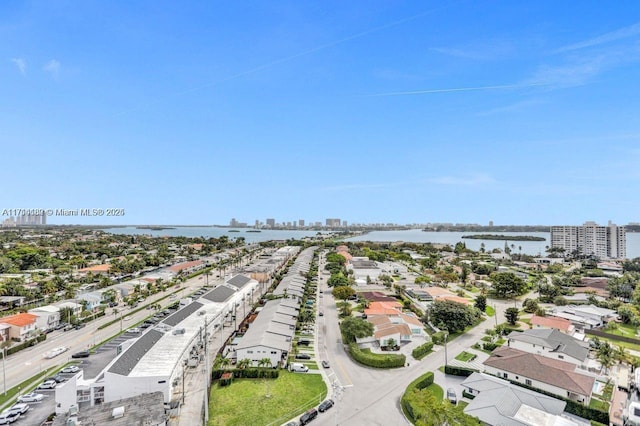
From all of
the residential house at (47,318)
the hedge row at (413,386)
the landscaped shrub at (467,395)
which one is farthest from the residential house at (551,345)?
the residential house at (47,318)

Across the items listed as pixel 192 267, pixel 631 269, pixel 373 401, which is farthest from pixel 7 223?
A: pixel 631 269

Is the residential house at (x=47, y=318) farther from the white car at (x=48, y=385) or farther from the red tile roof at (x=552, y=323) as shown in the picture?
the red tile roof at (x=552, y=323)

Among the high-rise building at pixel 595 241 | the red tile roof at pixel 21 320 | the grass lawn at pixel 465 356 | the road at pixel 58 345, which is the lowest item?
the road at pixel 58 345

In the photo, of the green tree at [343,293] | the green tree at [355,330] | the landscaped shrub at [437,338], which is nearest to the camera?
the green tree at [355,330]

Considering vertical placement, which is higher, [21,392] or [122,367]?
[122,367]

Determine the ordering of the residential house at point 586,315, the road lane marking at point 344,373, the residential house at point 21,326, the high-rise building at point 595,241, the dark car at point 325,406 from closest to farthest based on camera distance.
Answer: the dark car at point 325,406 < the road lane marking at point 344,373 < the residential house at point 21,326 < the residential house at point 586,315 < the high-rise building at point 595,241

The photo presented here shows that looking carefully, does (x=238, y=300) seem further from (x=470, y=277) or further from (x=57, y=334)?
(x=470, y=277)

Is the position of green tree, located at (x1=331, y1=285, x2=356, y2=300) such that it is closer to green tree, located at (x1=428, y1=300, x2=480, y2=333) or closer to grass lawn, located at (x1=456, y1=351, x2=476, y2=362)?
green tree, located at (x1=428, y1=300, x2=480, y2=333)
